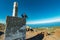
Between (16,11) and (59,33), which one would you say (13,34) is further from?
(59,33)

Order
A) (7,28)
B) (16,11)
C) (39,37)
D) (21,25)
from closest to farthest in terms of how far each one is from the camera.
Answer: (7,28), (21,25), (16,11), (39,37)

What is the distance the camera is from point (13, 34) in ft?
60.1

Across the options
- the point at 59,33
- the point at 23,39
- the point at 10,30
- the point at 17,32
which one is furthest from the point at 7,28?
the point at 59,33

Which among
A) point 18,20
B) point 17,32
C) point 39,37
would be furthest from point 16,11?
point 39,37

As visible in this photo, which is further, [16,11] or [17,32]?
[16,11]

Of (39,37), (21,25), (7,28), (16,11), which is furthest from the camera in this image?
(39,37)

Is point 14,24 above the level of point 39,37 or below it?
above

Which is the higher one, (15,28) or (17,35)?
(15,28)

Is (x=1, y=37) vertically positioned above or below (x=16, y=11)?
below

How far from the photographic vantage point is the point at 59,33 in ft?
64.1

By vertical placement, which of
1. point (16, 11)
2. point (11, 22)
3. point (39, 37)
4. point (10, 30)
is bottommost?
point (39, 37)

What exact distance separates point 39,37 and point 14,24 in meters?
7.60

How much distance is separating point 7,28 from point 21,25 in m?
2.26

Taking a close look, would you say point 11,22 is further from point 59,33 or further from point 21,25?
point 59,33
